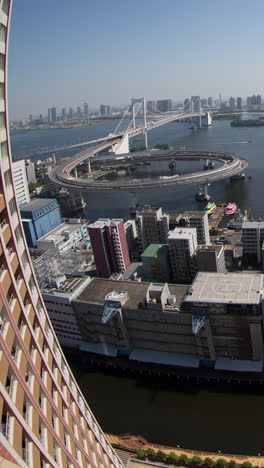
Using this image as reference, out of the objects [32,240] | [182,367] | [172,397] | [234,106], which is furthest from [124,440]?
[234,106]

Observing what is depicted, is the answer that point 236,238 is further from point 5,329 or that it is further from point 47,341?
point 5,329

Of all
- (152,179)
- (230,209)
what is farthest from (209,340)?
(152,179)

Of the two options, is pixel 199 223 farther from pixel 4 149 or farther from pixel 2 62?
pixel 2 62

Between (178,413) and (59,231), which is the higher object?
(59,231)

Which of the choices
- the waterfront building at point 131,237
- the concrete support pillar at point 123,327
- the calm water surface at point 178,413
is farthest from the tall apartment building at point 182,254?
the calm water surface at point 178,413

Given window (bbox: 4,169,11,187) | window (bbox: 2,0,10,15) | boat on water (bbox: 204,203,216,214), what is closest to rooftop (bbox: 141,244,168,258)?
boat on water (bbox: 204,203,216,214)

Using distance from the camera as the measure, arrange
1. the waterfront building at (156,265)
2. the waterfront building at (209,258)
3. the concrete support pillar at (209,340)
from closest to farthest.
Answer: the concrete support pillar at (209,340), the waterfront building at (209,258), the waterfront building at (156,265)

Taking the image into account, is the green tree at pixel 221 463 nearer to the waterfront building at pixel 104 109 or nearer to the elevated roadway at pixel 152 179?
the elevated roadway at pixel 152 179
